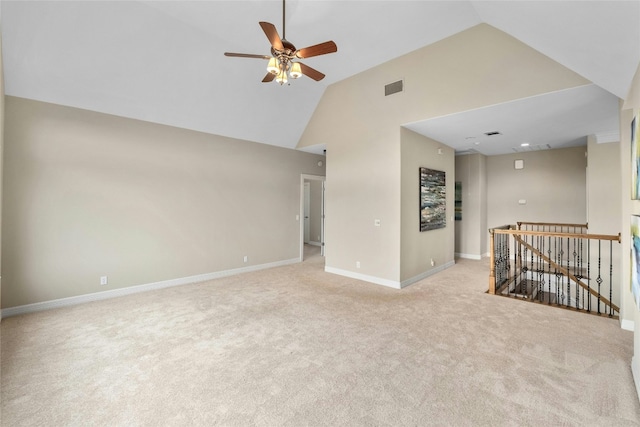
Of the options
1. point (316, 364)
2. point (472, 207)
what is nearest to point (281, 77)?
point (316, 364)

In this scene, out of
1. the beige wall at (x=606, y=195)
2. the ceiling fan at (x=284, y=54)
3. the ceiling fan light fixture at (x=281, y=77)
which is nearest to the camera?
the ceiling fan at (x=284, y=54)

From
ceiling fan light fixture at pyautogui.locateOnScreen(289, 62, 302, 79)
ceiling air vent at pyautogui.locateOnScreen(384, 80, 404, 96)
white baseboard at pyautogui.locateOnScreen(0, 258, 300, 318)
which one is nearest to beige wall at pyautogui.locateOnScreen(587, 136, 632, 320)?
ceiling air vent at pyautogui.locateOnScreen(384, 80, 404, 96)

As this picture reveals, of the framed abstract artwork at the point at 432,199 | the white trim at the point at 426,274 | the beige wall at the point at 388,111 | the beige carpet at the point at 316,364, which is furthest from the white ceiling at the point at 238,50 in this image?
the white trim at the point at 426,274

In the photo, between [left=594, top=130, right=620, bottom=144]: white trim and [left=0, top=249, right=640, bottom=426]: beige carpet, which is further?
[left=594, top=130, right=620, bottom=144]: white trim

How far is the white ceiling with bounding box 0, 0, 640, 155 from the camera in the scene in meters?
2.53

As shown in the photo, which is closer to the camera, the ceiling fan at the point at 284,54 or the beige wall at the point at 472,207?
the ceiling fan at the point at 284,54

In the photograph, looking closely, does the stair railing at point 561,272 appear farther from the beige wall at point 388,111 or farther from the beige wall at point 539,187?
the beige wall at point 388,111

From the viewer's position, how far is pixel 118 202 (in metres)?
4.47

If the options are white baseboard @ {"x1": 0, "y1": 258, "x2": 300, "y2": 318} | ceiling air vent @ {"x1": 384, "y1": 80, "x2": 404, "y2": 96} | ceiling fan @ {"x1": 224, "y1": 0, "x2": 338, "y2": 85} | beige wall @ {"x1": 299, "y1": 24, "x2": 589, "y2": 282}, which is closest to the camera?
ceiling fan @ {"x1": 224, "y1": 0, "x2": 338, "y2": 85}

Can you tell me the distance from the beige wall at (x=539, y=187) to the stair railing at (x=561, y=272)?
15.3 inches

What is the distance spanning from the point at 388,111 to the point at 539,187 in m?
4.85

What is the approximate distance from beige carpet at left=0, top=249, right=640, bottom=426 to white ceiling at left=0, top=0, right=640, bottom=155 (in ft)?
8.25

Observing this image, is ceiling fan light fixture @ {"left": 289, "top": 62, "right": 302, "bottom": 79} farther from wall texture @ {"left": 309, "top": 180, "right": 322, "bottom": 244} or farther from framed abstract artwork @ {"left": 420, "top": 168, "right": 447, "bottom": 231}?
wall texture @ {"left": 309, "top": 180, "right": 322, "bottom": 244}

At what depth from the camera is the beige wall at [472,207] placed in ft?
24.4
